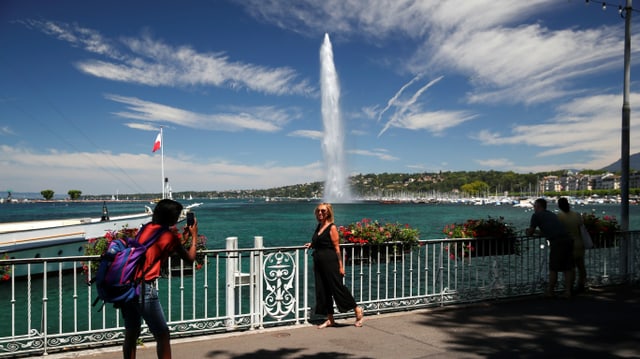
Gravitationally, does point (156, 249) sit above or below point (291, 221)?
above

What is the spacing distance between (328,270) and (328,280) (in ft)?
0.62

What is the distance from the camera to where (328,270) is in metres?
7.21

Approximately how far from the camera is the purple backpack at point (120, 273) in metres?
4.03

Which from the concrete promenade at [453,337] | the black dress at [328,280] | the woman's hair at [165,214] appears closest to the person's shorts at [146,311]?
the woman's hair at [165,214]

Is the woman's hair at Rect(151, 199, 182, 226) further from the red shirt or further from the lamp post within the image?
the lamp post

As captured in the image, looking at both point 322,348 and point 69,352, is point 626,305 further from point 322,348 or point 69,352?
point 69,352

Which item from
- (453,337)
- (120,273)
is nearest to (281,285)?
(453,337)

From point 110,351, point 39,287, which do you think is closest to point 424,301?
point 110,351

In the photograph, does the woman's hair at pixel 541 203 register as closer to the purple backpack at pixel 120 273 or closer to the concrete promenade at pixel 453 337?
the concrete promenade at pixel 453 337

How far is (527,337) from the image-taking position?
6.53 metres

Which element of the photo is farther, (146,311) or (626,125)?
(626,125)

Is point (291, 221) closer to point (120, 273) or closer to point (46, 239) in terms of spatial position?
point (46, 239)

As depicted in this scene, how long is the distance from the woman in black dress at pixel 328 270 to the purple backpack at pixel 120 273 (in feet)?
11.4

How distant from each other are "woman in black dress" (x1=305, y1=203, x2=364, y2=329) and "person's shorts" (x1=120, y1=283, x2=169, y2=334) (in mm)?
3241
